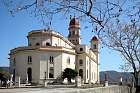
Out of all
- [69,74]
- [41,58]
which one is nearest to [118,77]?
[69,74]

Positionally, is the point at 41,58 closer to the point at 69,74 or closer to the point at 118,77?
the point at 69,74

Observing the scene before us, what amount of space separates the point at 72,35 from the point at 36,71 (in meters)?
24.8

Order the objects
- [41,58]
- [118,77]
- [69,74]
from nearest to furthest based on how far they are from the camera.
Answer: [69,74] → [41,58] → [118,77]

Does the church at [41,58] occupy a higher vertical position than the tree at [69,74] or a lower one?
higher

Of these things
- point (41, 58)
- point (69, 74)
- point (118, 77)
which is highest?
point (41, 58)

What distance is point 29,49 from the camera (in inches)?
3076

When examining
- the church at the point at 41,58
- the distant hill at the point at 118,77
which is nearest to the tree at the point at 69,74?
the church at the point at 41,58

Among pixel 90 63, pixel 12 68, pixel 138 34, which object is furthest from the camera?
pixel 90 63

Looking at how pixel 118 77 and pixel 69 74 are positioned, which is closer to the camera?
pixel 69 74

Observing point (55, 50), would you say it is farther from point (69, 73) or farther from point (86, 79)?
point (86, 79)

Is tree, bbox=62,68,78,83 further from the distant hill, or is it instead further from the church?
the distant hill

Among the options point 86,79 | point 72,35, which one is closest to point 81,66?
point 86,79

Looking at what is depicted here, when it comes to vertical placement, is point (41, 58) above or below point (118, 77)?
above

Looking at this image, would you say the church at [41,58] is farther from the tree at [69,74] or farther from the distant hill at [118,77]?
the distant hill at [118,77]
